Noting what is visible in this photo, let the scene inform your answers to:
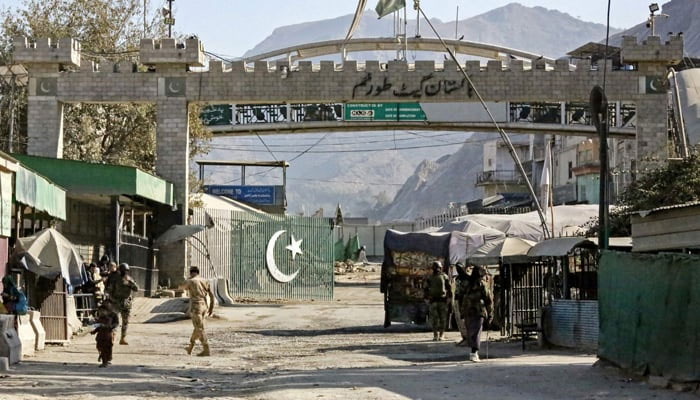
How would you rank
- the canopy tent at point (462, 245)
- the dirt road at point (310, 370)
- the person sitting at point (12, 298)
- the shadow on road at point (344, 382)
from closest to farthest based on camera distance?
the shadow on road at point (344, 382), the dirt road at point (310, 370), the person sitting at point (12, 298), the canopy tent at point (462, 245)

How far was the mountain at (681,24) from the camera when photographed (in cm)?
15088

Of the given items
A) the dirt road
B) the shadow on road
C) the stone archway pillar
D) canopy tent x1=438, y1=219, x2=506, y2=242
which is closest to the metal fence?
the stone archway pillar

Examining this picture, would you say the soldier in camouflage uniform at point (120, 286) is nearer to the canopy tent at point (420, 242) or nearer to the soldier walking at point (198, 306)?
the soldier walking at point (198, 306)

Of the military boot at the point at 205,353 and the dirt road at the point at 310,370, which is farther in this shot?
the military boot at the point at 205,353

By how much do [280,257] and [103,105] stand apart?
10983mm

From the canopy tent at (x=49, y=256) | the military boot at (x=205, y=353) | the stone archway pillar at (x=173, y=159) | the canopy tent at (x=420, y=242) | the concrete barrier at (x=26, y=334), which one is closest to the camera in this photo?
the concrete barrier at (x=26, y=334)

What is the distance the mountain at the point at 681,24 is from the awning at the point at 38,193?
412ft

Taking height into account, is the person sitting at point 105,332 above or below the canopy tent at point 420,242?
below

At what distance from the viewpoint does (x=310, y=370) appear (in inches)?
657

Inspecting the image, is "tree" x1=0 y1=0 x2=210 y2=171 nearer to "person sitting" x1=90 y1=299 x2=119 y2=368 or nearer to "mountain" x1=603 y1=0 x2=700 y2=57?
"person sitting" x1=90 y1=299 x2=119 y2=368

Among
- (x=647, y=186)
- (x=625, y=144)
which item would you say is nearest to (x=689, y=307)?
(x=647, y=186)

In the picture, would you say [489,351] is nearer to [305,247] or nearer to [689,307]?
[689,307]

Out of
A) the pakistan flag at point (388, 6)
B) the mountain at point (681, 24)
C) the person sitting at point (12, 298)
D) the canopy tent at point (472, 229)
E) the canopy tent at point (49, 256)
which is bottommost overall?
the person sitting at point (12, 298)

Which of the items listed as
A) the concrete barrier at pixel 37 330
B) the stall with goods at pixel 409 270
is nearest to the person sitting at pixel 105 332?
the concrete barrier at pixel 37 330
